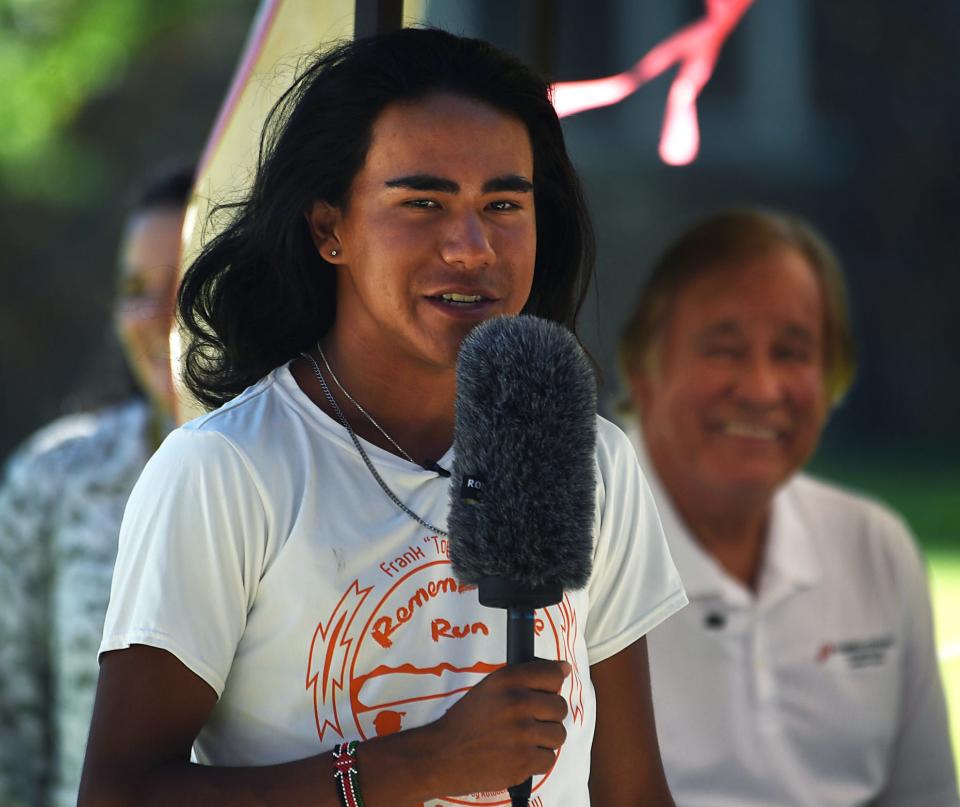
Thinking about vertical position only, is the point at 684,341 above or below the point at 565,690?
above

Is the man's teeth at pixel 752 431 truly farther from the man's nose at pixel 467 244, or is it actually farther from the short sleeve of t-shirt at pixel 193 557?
the short sleeve of t-shirt at pixel 193 557

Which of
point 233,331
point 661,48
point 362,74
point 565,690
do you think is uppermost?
point 661,48

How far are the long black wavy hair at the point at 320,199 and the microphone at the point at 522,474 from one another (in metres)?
0.44

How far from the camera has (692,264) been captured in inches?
143

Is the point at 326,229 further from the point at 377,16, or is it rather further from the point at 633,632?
the point at 633,632

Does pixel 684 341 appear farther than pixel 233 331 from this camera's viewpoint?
Yes

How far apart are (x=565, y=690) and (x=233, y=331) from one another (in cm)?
69

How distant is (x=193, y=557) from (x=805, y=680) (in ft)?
6.58

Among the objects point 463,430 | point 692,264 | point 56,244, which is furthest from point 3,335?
point 463,430

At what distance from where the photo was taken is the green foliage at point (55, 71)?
11352mm

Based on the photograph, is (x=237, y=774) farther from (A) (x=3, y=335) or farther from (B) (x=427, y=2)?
(A) (x=3, y=335)

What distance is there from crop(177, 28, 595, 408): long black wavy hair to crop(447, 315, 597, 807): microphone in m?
0.44

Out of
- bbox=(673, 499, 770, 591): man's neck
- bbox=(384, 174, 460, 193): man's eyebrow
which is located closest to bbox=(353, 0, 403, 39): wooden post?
bbox=(384, 174, 460, 193): man's eyebrow

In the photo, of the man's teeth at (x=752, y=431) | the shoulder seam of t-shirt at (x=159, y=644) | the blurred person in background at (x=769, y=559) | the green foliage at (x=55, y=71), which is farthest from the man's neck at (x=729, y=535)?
the green foliage at (x=55, y=71)
